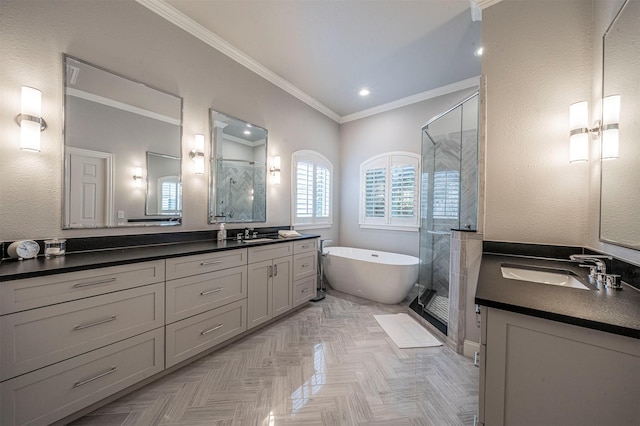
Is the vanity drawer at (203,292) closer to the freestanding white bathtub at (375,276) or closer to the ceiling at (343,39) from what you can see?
the freestanding white bathtub at (375,276)

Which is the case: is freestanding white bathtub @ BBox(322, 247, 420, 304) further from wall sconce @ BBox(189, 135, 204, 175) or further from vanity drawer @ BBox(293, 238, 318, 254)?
wall sconce @ BBox(189, 135, 204, 175)

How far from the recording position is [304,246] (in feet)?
9.91

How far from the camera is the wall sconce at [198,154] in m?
2.36

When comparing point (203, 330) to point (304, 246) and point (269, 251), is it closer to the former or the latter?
point (269, 251)

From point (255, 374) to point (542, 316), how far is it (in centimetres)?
184

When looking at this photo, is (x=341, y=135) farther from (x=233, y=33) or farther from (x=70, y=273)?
(x=70, y=273)

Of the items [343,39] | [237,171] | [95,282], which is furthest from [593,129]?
[95,282]

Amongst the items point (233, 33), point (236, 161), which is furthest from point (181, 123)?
point (233, 33)

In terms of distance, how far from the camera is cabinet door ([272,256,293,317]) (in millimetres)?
2572

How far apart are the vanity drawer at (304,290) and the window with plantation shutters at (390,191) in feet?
5.18

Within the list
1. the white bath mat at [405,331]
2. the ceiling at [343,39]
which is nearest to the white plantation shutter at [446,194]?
the ceiling at [343,39]

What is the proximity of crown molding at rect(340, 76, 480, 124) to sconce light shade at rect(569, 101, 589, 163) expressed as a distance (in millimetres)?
1704

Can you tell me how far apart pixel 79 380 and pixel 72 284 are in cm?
55

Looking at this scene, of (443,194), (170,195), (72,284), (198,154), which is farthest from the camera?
(443,194)
